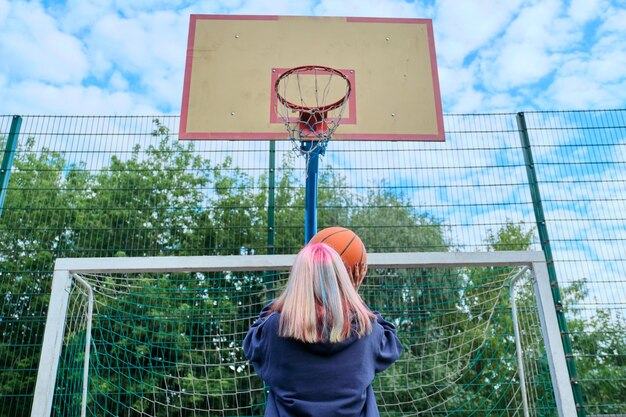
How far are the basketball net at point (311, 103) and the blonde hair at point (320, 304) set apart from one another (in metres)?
1.87

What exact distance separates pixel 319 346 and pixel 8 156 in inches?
166

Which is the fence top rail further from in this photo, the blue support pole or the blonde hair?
the blonde hair

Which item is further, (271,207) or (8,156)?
(8,156)

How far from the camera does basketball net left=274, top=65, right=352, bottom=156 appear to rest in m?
3.21

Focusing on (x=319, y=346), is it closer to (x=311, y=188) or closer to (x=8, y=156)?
(x=311, y=188)

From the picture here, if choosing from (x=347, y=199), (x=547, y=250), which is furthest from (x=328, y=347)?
(x=347, y=199)

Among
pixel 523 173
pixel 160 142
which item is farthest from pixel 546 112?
pixel 160 142

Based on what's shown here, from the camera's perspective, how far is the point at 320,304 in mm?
1260

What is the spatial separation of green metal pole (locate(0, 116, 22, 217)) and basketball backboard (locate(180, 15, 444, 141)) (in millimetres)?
1896

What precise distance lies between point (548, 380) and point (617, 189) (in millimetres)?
1693

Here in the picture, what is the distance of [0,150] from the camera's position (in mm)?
4477

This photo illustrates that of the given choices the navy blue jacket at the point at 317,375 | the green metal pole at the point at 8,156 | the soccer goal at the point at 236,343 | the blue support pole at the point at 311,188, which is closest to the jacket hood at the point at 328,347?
the navy blue jacket at the point at 317,375

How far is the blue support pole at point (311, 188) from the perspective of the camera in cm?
289

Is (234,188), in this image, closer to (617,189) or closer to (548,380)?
(548,380)
